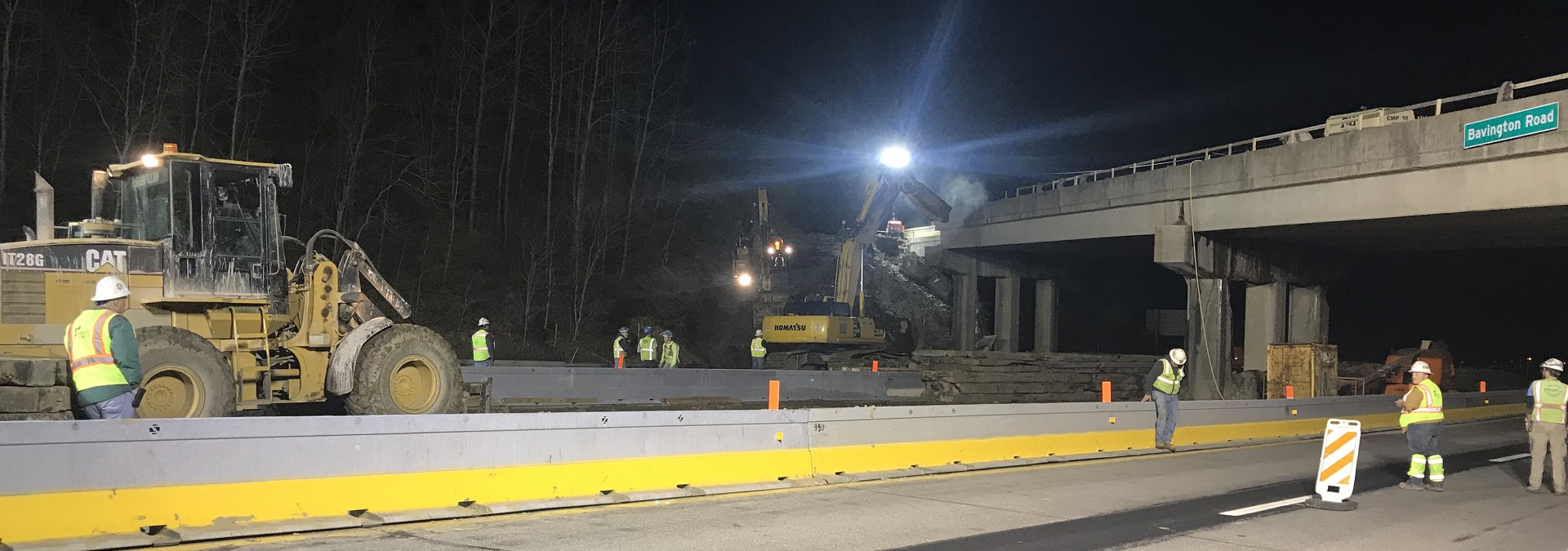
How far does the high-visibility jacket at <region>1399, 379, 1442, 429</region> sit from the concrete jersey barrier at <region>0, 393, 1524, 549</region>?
476 centimetres

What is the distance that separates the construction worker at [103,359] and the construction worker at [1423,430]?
13.0 metres

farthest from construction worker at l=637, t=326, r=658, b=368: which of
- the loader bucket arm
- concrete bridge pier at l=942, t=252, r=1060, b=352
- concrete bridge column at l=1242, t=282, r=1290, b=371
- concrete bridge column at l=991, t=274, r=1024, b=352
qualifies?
concrete bridge column at l=991, t=274, r=1024, b=352

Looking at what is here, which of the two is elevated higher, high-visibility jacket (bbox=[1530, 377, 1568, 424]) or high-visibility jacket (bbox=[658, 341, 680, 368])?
high-visibility jacket (bbox=[1530, 377, 1568, 424])

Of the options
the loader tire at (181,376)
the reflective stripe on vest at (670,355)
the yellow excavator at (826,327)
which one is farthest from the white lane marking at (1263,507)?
the yellow excavator at (826,327)

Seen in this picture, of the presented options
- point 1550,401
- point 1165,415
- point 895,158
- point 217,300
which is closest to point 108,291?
point 217,300

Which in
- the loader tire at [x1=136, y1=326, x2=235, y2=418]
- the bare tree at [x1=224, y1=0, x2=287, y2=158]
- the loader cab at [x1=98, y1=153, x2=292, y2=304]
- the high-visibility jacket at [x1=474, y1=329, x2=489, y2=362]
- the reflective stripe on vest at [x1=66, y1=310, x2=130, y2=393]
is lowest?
the high-visibility jacket at [x1=474, y1=329, x2=489, y2=362]

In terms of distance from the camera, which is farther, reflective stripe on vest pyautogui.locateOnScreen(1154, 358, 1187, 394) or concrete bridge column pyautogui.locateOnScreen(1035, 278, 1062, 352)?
concrete bridge column pyautogui.locateOnScreen(1035, 278, 1062, 352)

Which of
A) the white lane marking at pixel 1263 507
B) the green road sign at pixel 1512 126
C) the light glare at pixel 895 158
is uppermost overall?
the light glare at pixel 895 158

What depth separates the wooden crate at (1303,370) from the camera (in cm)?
3025

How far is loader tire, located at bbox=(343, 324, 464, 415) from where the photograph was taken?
39.2 feet

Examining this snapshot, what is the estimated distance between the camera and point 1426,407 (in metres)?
12.5

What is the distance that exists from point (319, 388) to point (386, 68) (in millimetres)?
→ 33386

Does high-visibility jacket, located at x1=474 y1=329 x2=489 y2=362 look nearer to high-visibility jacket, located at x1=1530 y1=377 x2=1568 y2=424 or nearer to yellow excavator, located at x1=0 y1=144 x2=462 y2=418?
yellow excavator, located at x1=0 y1=144 x2=462 y2=418

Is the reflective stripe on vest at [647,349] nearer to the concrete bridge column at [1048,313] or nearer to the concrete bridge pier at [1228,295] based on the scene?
the concrete bridge pier at [1228,295]
